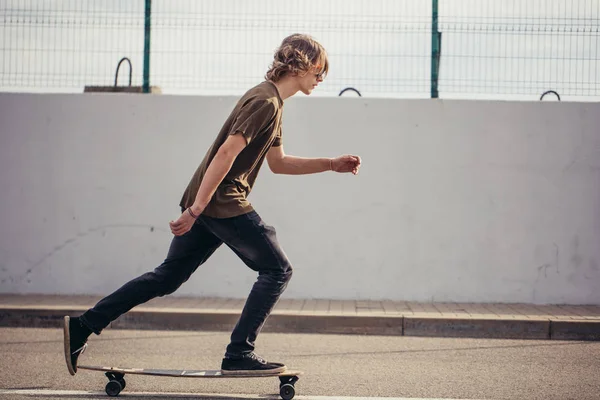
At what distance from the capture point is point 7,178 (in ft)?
30.5

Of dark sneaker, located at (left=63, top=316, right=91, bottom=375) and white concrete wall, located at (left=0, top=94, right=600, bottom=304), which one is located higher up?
white concrete wall, located at (left=0, top=94, right=600, bottom=304)

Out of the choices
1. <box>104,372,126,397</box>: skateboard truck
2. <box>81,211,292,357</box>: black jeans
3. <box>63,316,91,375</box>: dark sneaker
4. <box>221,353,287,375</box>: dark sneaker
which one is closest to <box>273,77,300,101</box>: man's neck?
<box>81,211,292,357</box>: black jeans

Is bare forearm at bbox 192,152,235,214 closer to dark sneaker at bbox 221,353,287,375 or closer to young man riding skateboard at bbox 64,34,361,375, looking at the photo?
young man riding skateboard at bbox 64,34,361,375

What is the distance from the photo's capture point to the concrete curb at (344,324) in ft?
24.1

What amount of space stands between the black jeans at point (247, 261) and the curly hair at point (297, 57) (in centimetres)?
77

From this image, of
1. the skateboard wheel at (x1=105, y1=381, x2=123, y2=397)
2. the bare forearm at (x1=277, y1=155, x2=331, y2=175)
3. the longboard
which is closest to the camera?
the longboard

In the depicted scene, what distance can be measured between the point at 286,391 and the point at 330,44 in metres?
5.84

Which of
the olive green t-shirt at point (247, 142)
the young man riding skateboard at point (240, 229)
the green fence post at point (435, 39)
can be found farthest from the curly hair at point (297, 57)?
the green fence post at point (435, 39)

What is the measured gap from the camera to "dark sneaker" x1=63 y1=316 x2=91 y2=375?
4.14 meters

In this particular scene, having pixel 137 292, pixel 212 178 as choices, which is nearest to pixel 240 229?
pixel 212 178

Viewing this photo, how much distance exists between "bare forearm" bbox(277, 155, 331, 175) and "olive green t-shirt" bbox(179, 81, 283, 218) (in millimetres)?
427

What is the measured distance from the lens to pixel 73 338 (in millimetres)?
4156

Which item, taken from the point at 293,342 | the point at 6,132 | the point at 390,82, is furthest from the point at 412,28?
the point at 6,132

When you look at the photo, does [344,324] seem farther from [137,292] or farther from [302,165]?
[137,292]
